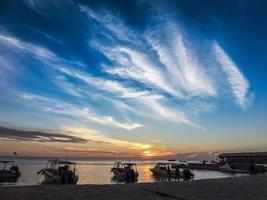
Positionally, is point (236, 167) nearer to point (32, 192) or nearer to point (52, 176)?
point (52, 176)

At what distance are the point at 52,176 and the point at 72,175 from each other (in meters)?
4.75

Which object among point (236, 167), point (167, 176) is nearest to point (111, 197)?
point (167, 176)

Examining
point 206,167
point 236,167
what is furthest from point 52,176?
point 206,167

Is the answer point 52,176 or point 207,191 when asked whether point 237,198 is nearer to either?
point 207,191

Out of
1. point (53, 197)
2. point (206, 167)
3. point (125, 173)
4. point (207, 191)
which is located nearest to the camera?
point (53, 197)

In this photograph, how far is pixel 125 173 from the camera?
58.2 metres

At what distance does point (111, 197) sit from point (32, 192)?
396cm

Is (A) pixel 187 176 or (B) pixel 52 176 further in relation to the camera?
(A) pixel 187 176

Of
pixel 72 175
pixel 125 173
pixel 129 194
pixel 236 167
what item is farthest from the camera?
pixel 236 167

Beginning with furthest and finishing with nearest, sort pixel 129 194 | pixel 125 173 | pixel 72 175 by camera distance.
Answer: pixel 125 173
pixel 72 175
pixel 129 194

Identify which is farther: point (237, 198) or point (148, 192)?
point (148, 192)

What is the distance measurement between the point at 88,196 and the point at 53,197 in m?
1.54

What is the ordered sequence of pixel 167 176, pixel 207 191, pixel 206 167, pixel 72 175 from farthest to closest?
1. pixel 206 167
2. pixel 167 176
3. pixel 72 175
4. pixel 207 191

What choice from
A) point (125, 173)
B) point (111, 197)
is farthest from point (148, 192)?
point (125, 173)
